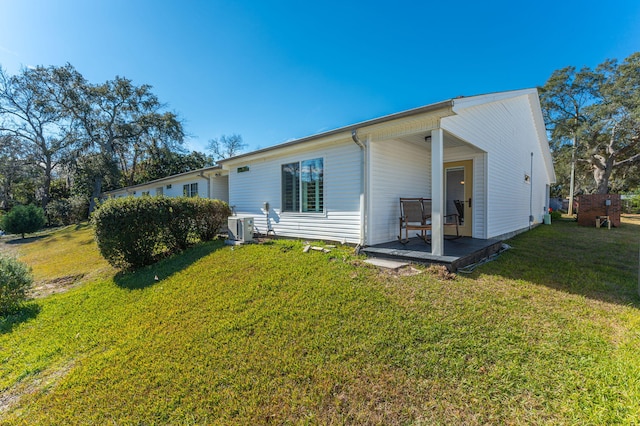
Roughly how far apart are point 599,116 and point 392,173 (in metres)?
20.9

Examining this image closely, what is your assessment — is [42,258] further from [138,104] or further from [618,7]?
[618,7]

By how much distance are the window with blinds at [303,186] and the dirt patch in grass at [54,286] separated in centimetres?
559

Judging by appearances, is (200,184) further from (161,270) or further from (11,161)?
(11,161)

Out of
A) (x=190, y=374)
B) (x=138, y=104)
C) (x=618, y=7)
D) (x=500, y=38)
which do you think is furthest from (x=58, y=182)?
(x=618, y=7)

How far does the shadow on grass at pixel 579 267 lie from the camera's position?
3.90 metres

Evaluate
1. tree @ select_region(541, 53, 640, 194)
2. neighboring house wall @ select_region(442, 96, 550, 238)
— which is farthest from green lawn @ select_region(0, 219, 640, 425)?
tree @ select_region(541, 53, 640, 194)

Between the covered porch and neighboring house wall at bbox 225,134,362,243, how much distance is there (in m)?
0.81

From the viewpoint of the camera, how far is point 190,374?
2.59 metres

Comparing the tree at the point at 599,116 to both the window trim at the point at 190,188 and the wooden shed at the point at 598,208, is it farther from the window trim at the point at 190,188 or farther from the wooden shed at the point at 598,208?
the window trim at the point at 190,188

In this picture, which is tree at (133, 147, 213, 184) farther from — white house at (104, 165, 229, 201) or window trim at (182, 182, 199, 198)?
window trim at (182, 182, 199, 198)

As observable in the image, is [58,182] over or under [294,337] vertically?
over

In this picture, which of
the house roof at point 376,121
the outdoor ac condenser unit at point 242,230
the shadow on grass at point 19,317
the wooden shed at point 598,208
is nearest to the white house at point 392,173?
Result: the house roof at point 376,121

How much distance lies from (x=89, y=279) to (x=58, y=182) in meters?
29.7

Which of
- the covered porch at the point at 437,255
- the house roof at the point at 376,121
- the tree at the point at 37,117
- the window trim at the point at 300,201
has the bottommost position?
the covered porch at the point at 437,255
